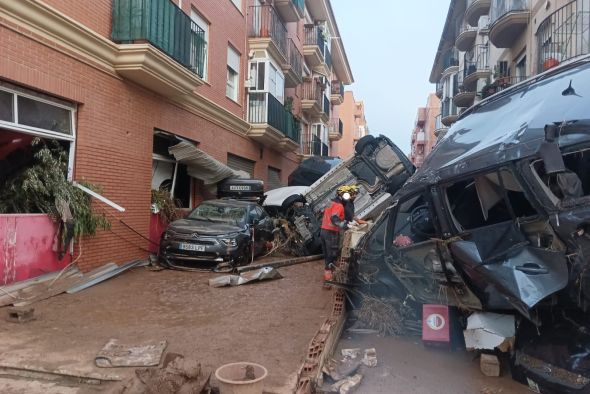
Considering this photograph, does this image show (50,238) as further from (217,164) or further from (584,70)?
(584,70)

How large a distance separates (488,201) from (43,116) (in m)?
6.68

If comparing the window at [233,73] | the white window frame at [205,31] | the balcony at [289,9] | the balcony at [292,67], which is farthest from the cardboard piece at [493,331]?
the balcony at [289,9]

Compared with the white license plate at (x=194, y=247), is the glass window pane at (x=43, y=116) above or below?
above

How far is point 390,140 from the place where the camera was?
11.0 meters

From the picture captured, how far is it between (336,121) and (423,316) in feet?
117

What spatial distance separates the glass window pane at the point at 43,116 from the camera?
708 centimetres

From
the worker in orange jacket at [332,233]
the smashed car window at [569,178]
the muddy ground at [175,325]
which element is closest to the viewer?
the smashed car window at [569,178]

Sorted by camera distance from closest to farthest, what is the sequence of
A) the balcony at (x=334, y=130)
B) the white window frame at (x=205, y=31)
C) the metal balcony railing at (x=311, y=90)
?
1. the white window frame at (x=205, y=31)
2. the metal balcony railing at (x=311, y=90)
3. the balcony at (x=334, y=130)

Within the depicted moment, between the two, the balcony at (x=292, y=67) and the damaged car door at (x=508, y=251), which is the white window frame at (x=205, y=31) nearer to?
the balcony at (x=292, y=67)

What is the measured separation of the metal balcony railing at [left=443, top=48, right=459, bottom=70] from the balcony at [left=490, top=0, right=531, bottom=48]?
14.4m

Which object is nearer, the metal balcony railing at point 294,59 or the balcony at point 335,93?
the metal balcony railing at point 294,59

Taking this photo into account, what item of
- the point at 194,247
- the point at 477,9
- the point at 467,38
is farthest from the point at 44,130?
the point at 467,38

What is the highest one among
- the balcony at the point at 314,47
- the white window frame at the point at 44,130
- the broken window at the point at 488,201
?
the balcony at the point at 314,47

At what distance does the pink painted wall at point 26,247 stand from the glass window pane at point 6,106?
1.44 meters
